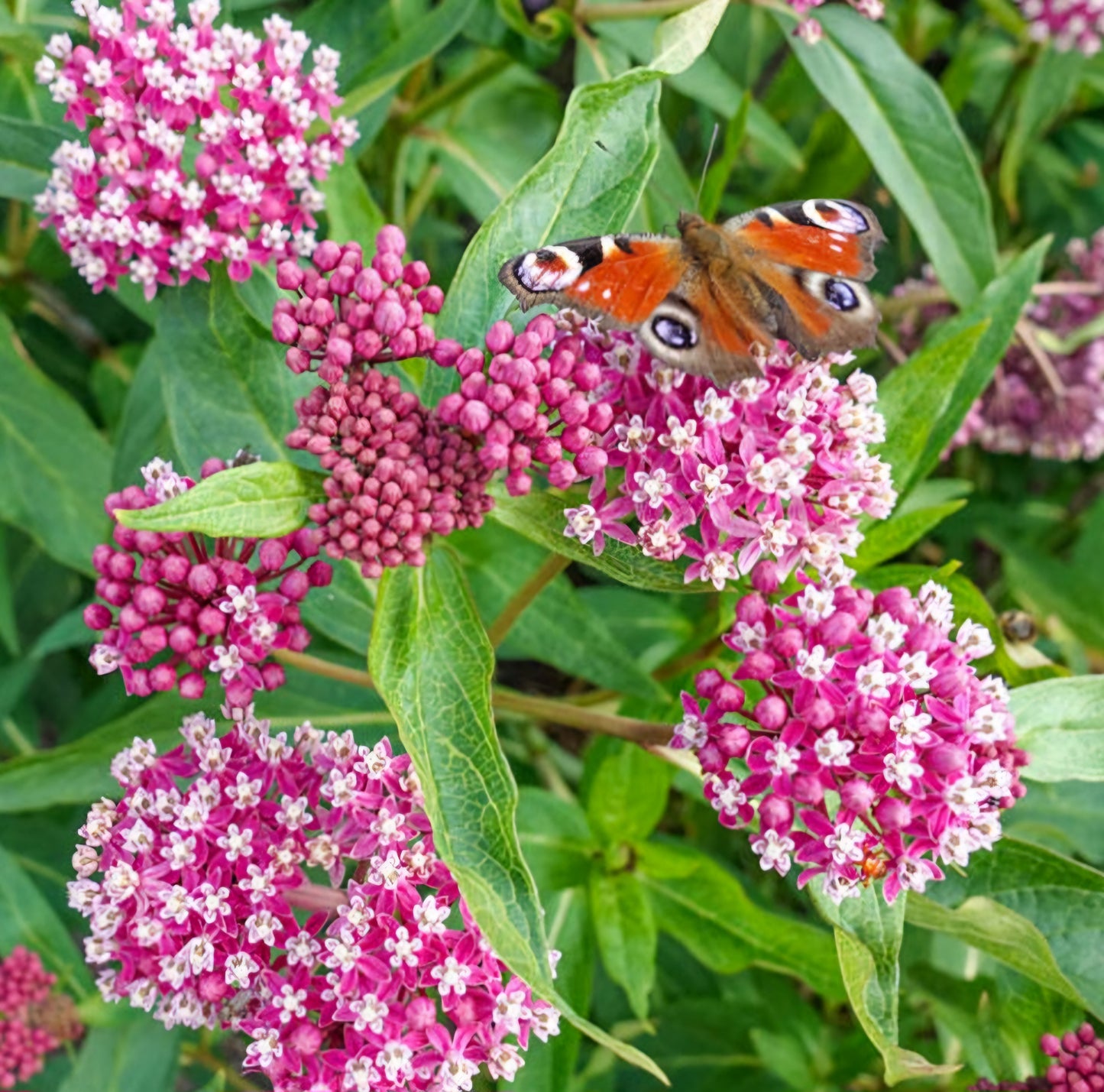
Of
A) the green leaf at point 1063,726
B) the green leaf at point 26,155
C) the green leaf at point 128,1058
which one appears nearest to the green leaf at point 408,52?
the green leaf at point 26,155

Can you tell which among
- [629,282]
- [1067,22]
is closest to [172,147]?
[629,282]

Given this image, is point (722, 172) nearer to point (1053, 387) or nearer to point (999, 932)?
point (1053, 387)

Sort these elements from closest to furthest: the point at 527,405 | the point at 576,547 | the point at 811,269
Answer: the point at 527,405 → the point at 576,547 → the point at 811,269

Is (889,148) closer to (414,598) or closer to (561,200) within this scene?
(561,200)

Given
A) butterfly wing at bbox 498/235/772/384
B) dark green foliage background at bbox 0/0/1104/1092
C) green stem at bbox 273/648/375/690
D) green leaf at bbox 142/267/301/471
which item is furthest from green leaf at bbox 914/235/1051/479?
green leaf at bbox 142/267/301/471

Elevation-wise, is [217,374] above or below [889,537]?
above

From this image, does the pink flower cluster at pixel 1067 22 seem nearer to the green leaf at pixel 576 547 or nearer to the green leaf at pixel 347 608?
the green leaf at pixel 576 547
